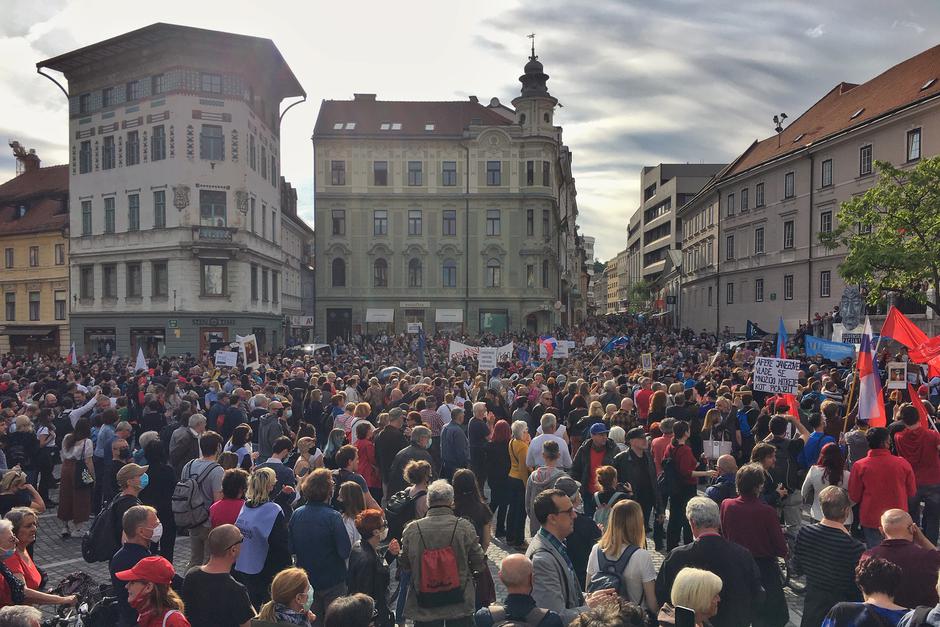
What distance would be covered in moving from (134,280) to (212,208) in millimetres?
6269

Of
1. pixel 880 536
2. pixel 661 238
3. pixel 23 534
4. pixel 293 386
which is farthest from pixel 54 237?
pixel 661 238

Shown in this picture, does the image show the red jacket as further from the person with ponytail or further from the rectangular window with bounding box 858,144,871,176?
the rectangular window with bounding box 858,144,871,176

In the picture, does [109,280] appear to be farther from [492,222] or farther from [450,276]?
[492,222]

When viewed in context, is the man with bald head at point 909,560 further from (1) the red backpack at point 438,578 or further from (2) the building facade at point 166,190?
(2) the building facade at point 166,190

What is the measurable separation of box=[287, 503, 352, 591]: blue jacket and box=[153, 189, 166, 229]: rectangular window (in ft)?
120

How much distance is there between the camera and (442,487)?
5.72 m

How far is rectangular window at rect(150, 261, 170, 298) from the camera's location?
39.3 metres

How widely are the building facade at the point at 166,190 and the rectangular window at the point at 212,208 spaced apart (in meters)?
0.05

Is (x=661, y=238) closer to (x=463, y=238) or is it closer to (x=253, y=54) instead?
(x=463, y=238)

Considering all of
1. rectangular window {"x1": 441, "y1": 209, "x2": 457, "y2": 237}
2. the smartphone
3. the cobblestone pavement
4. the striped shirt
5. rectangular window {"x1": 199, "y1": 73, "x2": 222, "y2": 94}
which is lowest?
the cobblestone pavement

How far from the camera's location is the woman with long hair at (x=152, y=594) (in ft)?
15.0

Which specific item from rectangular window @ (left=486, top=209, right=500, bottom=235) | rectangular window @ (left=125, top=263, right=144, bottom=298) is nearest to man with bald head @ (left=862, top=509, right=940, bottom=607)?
rectangular window @ (left=125, top=263, right=144, bottom=298)

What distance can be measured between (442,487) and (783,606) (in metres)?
3.12

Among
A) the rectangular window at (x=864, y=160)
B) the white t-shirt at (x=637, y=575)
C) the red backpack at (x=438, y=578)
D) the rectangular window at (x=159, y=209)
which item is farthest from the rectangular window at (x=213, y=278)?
the white t-shirt at (x=637, y=575)
